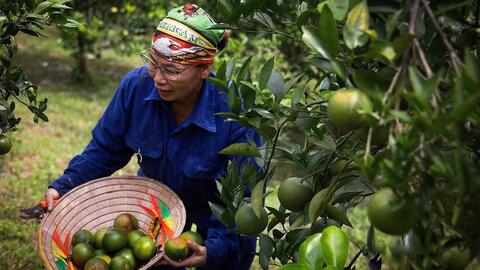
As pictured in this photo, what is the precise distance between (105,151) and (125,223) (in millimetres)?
310

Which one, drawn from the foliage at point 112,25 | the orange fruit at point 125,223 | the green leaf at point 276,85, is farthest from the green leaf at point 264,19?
the foliage at point 112,25

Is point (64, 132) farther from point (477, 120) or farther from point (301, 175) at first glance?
point (477, 120)

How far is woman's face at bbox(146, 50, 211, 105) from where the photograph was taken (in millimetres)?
2070

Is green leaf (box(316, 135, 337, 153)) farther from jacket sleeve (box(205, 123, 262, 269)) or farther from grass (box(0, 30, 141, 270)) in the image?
grass (box(0, 30, 141, 270))

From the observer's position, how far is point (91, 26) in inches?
293

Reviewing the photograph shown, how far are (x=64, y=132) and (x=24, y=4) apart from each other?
3.83 metres

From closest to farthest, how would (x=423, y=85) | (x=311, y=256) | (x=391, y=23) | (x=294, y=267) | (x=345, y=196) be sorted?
1. (x=423, y=85)
2. (x=391, y=23)
3. (x=294, y=267)
4. (x=311, y=256)
5. (x=345, y=196)

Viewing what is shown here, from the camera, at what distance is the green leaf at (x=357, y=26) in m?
0.94

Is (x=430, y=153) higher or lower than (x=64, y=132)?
higher

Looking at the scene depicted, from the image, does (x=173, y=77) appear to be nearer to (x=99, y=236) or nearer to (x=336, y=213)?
(x=99, y=236)

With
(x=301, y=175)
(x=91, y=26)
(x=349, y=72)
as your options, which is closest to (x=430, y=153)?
(x=349, y=72)

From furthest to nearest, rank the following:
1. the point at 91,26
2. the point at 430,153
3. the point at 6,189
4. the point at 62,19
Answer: the point at 91,26, the point at 6,189, the point at 62,19, the point at 430,153

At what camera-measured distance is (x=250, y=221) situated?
4.76 ft

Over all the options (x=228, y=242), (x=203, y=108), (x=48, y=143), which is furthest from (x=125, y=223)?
(x=48, y=143)
